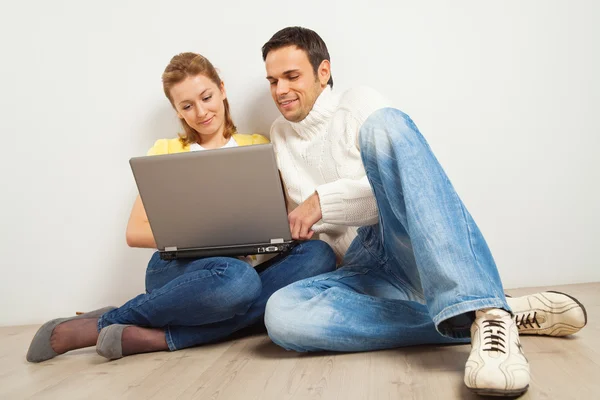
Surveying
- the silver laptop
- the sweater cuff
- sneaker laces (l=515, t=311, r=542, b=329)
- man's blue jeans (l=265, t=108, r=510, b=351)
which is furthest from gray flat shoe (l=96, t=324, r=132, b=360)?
sneaker laces (l=515, t=311, r=542, b=329)

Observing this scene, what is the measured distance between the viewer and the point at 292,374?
1.34m

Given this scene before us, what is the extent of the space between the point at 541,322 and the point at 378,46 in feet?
4.04

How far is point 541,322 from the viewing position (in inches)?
56.8

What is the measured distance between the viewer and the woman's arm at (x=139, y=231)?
1.93 metres

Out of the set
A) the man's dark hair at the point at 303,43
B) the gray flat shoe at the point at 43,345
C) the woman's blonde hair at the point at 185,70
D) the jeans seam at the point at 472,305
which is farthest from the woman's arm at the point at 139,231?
the jeans seam at the point at 472,305

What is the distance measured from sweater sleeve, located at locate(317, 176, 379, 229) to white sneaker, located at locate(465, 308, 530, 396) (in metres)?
0.48

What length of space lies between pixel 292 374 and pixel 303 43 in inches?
44.6

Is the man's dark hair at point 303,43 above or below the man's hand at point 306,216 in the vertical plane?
above

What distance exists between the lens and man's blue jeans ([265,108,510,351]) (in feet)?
3.78

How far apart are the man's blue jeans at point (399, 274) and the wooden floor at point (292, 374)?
0.23 feet

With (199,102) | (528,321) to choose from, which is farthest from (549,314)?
(199,102)

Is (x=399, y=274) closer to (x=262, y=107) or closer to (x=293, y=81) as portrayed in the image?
(x=293, y=81)

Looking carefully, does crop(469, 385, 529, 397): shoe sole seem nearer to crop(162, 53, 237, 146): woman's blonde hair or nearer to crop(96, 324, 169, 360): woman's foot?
crop(96, 324, 169, 360): woman's foot

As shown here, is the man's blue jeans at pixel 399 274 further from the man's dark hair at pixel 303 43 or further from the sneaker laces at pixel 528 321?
the man's dark hair at pixel 303 43
